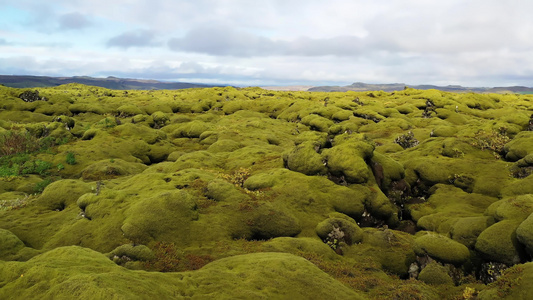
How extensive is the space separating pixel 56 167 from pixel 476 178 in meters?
42.9

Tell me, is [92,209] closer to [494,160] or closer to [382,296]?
[382,296]

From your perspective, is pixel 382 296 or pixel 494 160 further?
pixel 494 160

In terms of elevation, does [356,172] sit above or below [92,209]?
above

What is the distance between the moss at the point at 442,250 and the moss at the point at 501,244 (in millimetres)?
890

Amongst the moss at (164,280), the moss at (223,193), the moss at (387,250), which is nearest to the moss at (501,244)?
the moss at (387,250)

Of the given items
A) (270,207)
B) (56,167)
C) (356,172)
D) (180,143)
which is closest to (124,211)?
(270,207)

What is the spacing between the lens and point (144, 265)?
13.8 m

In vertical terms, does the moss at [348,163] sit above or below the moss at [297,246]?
above

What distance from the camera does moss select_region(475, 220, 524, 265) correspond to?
14.7 meters

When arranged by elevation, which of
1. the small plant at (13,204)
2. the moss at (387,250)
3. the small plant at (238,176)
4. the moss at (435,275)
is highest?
the small plant at (238,176)

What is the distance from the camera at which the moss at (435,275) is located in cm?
1448

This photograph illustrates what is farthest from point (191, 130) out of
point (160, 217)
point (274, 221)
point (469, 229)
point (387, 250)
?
point (469, 229)

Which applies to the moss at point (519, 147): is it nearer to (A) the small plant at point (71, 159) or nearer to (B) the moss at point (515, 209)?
(B) the moss at point (515, 209)

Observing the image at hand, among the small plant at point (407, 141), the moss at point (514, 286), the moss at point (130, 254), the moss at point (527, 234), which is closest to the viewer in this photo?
the moss at point (514, 286)
